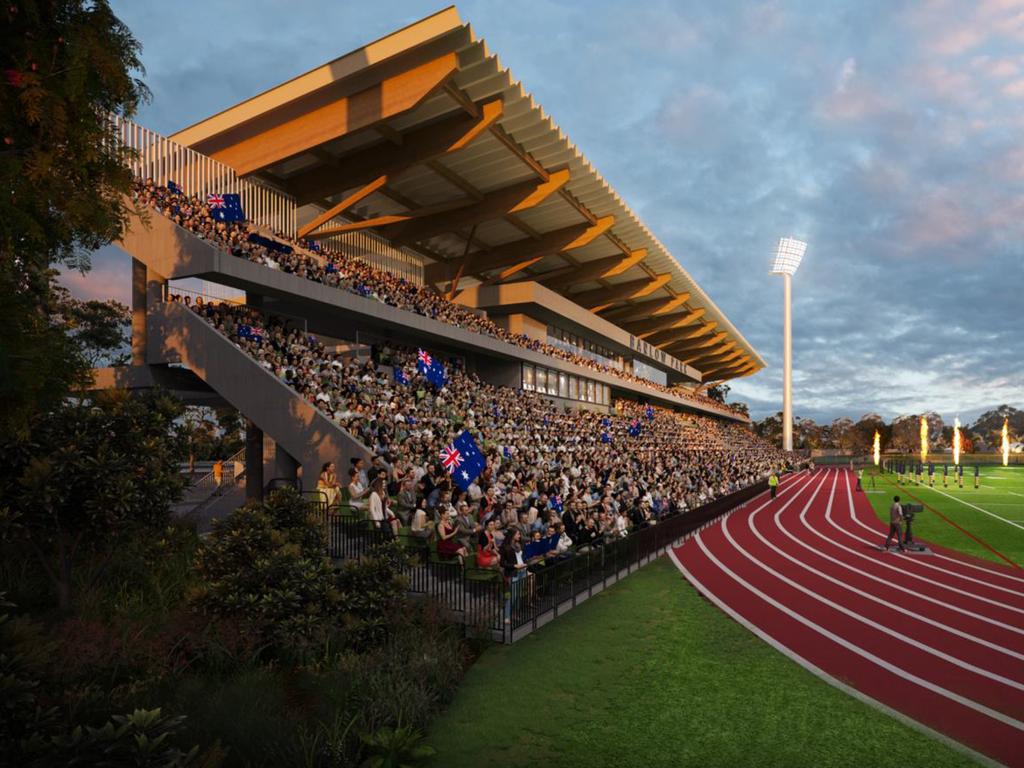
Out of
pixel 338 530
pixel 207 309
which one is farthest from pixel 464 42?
pixel 338 530

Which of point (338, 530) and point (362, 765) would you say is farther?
point (338, 530)

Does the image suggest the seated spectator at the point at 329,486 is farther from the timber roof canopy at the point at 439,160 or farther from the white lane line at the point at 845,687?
the timber roof canopy at the point at 439,160

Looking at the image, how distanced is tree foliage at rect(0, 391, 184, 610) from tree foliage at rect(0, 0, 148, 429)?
1140 mm

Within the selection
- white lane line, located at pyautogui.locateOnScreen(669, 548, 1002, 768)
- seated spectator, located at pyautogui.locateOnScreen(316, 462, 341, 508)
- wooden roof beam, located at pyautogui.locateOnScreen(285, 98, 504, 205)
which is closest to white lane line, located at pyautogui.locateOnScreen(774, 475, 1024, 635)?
white lane line, located at pyautogui.locateOnScreen(669, 548, 1002, 768)

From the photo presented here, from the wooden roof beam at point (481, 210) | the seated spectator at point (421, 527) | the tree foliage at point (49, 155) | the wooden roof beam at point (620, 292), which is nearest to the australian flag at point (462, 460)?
the seated spectator at point (421, 527)

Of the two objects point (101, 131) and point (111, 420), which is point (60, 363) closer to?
point (111, 420)

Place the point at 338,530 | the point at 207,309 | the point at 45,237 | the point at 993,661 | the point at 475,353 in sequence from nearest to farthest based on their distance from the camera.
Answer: the point at 45,237
the point at 993,661
the point at 338,530
the point at 207,309
the point at 475,353

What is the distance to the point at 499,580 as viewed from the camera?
36.8 feet

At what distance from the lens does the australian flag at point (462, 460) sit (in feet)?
54.2

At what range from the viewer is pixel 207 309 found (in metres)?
20.6

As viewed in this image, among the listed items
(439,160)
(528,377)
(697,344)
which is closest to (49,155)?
(439,160)

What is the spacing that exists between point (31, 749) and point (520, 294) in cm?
3681

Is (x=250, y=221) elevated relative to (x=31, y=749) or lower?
elevated

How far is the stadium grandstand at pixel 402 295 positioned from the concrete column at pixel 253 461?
0.27ft
